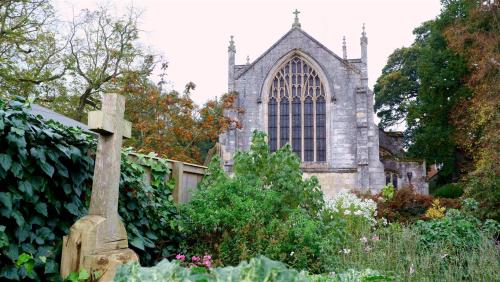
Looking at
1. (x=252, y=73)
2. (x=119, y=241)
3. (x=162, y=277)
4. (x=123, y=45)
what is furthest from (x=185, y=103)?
(x=162, y=277)

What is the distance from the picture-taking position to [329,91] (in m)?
22.6

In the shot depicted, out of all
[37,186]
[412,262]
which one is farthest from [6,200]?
[412,262]

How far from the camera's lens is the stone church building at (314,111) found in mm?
21734

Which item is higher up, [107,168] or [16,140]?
[16,140]

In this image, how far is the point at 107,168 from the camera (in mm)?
3621

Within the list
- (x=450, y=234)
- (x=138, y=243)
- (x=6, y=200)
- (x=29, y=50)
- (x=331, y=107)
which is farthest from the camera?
(x=331, y=107)

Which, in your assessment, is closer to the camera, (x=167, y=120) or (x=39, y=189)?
(x=39, y=189)

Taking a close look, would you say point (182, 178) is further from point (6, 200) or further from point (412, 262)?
point (6, 200)

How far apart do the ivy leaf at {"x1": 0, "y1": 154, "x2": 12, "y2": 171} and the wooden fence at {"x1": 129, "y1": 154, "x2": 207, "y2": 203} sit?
232 centimetres

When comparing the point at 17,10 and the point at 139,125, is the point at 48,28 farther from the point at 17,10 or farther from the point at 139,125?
the point at 139,125

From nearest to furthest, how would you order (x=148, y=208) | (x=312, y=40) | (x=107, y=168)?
1. (x=107, y=168)
2. (x=148, y=208)
3. (x=312, y=40)

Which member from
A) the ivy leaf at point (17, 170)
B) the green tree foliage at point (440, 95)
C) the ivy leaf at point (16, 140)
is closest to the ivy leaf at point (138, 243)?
the ivy leaf at point (17, 170)

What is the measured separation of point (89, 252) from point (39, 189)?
25.3 inches

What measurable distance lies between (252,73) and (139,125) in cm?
1063
